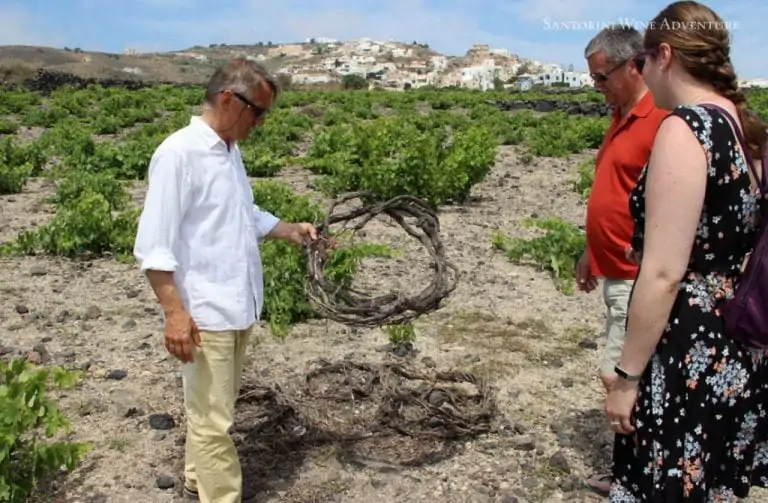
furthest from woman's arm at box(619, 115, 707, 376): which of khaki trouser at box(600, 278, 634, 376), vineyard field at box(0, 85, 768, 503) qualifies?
vineyard field at box(0, 85, 768, 503)

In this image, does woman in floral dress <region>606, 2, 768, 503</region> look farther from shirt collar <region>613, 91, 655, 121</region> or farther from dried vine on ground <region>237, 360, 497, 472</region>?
dried vine on ground <region>237, 360, 497, 472</region>

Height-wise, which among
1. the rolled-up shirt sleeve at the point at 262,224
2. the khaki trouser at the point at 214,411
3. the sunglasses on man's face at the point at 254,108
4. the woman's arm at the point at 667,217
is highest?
the sunglasses on man's face at the point at 254,108

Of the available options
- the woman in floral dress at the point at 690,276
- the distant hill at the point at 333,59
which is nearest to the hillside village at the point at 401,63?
the distant hill at the point at 333,59

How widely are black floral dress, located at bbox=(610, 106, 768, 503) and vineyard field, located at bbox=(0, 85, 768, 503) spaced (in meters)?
1.49

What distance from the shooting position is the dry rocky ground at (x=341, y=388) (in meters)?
3.74

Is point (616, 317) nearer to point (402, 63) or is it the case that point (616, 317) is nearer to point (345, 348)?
point (345, 348)

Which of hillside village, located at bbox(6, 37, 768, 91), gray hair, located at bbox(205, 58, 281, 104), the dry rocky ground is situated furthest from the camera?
hillside village, located at bbox(6, 37, 768, 91)

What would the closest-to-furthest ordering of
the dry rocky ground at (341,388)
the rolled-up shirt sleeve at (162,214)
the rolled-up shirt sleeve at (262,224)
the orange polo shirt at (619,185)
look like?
the rolled-up shirt sleeve at (162,214) → the orange polo shirt at (619,185) → the rolled-up shirt sleeve at (262,224) → the dry rocky ground at (341,388)

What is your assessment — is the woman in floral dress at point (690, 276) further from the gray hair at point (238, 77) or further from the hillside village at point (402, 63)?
the hillside village at point (402, 63)

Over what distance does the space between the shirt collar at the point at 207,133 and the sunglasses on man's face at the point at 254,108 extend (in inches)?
6.2

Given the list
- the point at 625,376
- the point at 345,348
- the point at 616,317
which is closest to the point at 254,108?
the point at 625,376

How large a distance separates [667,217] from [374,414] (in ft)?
8.78

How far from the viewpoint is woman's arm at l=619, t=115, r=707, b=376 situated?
1980 mm

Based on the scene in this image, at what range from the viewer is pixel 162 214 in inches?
108
